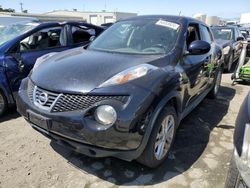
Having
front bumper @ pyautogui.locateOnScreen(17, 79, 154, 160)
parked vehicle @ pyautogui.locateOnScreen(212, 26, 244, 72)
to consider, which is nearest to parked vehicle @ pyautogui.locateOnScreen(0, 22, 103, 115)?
front bumper @ pyautogui.locateOnScreen(17, 79, 154, 160)

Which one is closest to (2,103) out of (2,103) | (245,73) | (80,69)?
(2,103)

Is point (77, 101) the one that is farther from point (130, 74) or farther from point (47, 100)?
point (130, 74)

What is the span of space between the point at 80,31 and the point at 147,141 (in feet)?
13.1

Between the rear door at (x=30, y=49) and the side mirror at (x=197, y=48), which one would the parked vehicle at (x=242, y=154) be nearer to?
the side mirror at (x=197, y=48)

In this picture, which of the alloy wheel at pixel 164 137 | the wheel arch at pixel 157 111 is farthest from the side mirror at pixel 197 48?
the alloy wheel at pixel 164 137

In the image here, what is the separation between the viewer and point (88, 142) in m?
2.45

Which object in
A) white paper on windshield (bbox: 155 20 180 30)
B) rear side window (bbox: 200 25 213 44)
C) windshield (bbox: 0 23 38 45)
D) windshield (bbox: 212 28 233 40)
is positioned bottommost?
windshield (bbox: 212 28 233 40)

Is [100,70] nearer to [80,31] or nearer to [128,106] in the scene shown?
[128,106]

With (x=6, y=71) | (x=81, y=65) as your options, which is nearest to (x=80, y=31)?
(x=6, y=71)

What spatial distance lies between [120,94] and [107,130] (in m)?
0.35

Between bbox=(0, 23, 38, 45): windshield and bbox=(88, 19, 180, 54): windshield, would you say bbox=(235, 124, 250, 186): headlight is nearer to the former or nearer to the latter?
bbox=(88, 19, 180, 54): windshield

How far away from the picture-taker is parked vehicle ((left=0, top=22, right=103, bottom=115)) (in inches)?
170

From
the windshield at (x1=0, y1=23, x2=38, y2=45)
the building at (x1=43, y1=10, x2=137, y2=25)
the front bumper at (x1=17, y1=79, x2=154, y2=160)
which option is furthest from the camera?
the building at (x1=43, y1=10, x2=137, y2=25)

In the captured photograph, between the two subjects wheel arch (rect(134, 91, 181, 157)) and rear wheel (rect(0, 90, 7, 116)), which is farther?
rear wheel (rect(0, 90, 7, 116))
